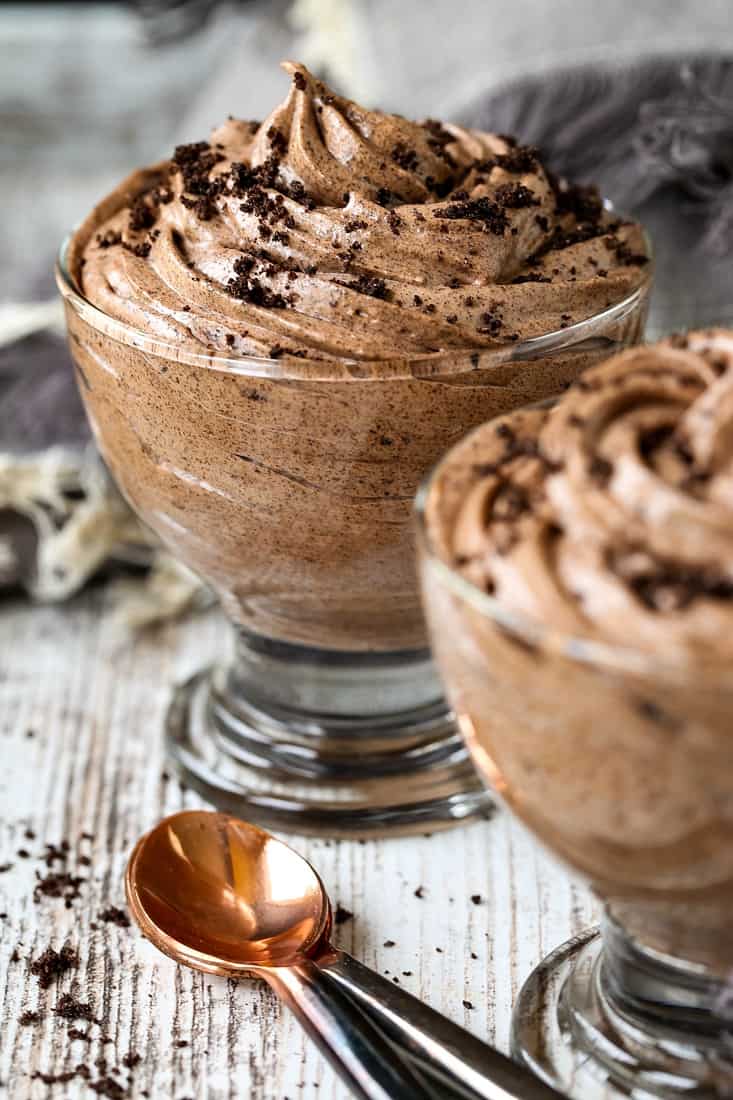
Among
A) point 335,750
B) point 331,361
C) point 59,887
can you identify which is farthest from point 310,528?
point 59,887

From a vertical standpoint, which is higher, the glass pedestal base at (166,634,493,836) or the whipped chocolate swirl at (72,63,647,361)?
the whipped chocolate swirl at (72,63,647,361)

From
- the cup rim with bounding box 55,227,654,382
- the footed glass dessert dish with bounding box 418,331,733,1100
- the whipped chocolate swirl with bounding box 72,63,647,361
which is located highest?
the whipped chocolate swirl with bounding box 72,63,647,361

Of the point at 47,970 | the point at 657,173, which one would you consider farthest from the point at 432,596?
the point at 657,173

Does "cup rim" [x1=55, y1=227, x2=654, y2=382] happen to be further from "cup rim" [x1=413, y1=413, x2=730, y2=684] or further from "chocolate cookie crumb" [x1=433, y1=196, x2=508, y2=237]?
"cup rim" [x1=413, y1=413, x2=730, y2=684]

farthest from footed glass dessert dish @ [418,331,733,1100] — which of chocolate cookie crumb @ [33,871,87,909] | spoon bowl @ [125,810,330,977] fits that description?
chocolate cookie crumb @ [33,871,87,909]

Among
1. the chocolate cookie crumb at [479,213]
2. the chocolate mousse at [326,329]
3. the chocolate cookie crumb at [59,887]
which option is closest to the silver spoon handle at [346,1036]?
the chocolate cookie crumb at [59,887]

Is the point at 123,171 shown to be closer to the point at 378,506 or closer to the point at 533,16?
the point at 533,16

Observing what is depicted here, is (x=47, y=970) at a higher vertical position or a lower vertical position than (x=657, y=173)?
lower
